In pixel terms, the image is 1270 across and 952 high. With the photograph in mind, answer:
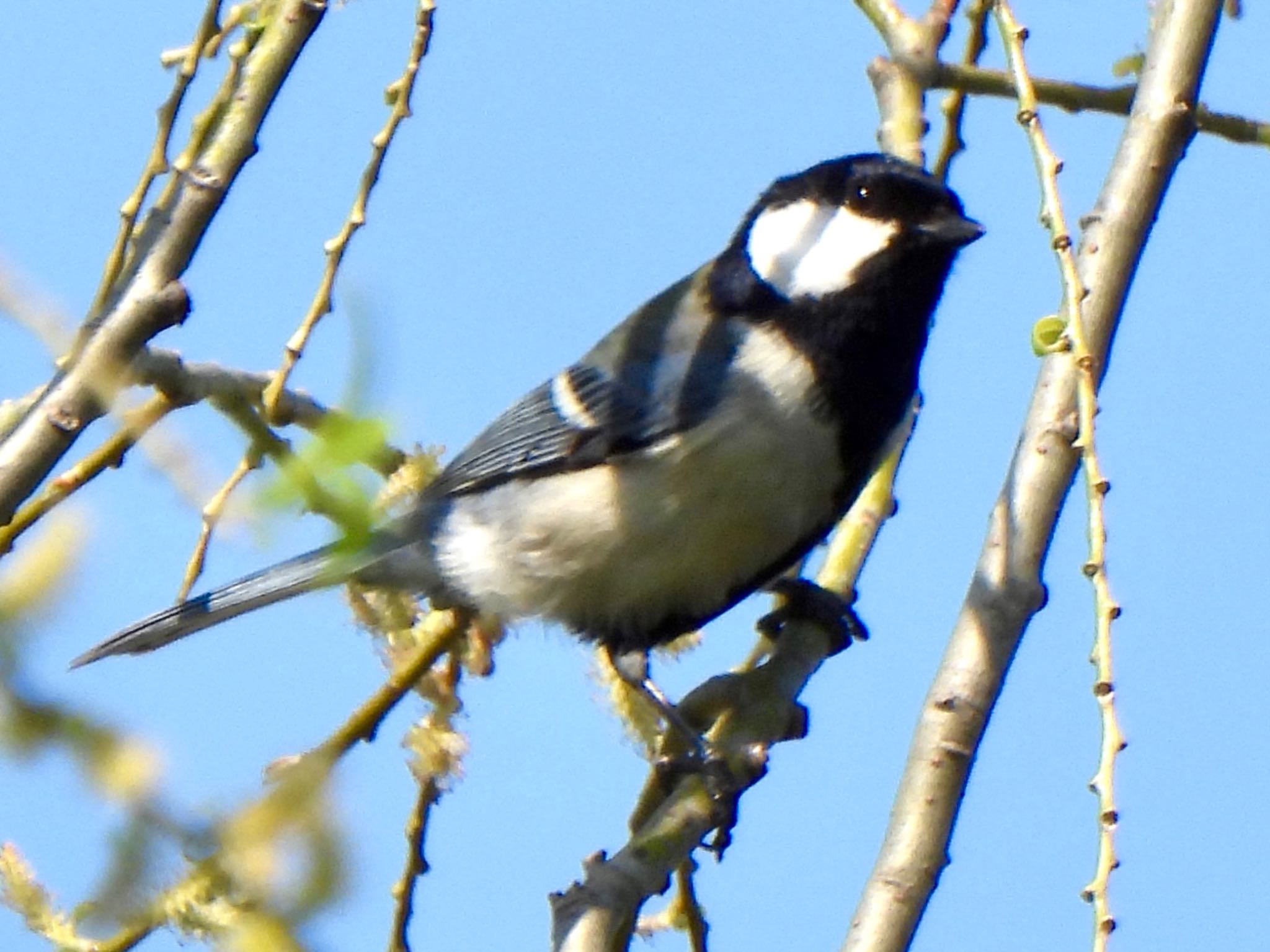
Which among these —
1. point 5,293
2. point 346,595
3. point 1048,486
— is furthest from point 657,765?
point 5,293

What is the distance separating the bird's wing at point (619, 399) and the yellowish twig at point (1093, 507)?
32.1 inches

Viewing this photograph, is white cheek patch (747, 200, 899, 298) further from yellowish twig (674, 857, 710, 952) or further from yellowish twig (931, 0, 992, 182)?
yellowish twig (674, 857, 710, 952)

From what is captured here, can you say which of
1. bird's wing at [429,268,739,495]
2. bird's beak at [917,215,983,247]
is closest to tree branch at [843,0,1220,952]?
bird's beak at [917,215,983,247]

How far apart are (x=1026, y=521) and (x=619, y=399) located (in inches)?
29.9

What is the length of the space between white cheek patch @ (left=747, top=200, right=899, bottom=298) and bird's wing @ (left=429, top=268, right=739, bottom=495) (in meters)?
0.09

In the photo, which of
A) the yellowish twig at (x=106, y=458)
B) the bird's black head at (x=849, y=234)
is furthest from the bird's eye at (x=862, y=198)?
the yellowish twig at (x=106, y=458)

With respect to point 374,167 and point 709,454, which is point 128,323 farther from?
point 709,454

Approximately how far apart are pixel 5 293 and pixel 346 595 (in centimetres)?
50

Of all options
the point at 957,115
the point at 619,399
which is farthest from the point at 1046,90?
the point at 619,399

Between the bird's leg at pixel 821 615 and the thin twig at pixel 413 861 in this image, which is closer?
the thin twig at pixel 413 861

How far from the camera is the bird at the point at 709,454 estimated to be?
6.50 feet

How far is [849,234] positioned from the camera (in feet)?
6.82

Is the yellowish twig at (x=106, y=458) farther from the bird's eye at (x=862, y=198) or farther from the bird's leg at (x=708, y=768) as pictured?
the bird's eye at (x=862, y=198)

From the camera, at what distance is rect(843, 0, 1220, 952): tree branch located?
124cm
